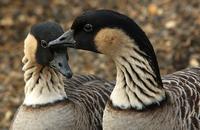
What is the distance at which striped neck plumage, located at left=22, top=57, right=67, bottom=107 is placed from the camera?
627 cm

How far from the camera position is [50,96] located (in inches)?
248

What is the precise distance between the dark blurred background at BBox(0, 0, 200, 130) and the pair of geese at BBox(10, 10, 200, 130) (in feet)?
9.57

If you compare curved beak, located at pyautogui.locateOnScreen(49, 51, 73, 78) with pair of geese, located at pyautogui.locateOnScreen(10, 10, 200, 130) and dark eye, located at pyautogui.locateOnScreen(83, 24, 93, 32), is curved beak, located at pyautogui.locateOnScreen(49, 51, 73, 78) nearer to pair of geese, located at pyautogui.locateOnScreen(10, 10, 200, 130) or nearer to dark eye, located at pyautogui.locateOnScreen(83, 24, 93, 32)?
pair of geese, located at pyautogui.locateOnScreen(10, 10, 200, 130)

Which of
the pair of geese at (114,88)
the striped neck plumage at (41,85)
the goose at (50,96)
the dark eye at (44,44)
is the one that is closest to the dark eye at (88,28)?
the pair of geese at (114,88)

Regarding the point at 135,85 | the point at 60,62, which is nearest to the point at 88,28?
the point at 135,85

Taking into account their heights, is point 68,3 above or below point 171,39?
above

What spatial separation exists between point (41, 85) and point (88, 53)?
4.26m

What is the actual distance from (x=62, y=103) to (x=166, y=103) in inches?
48.6

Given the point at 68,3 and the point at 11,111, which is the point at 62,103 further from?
the point at 68,3

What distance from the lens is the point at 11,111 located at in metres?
9.31

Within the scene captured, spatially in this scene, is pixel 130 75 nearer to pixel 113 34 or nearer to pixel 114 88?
pixel 114 88

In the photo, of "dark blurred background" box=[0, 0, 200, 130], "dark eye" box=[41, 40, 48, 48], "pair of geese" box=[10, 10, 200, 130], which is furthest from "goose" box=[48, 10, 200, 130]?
"dark blurred background" box=[0, 0, 200, 130]

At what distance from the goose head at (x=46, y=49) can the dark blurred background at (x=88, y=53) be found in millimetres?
3142

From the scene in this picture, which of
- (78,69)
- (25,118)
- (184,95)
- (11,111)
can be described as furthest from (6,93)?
(184,95)
